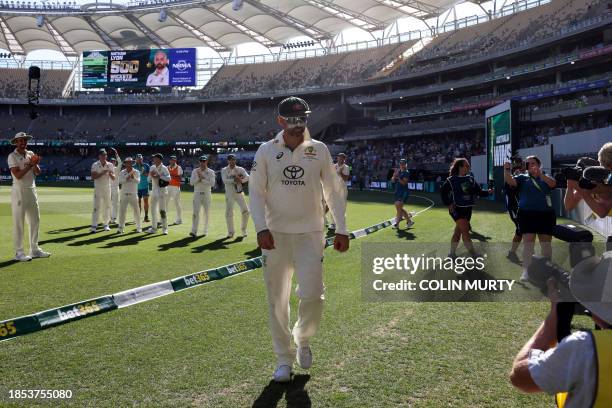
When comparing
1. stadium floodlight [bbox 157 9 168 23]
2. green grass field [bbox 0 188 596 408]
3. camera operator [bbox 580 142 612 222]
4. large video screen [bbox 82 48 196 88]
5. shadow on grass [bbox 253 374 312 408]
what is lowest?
shadow on grass [bbox 253 374 312 408]

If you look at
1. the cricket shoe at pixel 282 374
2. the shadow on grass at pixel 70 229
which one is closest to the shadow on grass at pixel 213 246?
the shadow on grass at pixel 70 229

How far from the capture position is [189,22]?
63.2 meters

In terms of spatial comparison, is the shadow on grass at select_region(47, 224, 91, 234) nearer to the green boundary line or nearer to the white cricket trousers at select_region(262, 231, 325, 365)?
the green boundary line

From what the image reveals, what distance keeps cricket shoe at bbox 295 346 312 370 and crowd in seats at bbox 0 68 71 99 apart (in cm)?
8237

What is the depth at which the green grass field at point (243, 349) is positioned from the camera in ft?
12.0

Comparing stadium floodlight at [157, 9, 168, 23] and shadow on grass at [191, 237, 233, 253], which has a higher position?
stadium floodlight at [157, 9, 168, 23]

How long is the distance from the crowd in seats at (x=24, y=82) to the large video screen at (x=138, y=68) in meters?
10.7

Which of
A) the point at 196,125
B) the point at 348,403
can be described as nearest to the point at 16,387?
the point at 348,403

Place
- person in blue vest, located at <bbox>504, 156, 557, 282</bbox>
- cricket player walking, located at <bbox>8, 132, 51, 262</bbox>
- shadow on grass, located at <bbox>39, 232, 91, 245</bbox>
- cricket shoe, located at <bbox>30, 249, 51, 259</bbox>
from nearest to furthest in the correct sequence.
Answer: person in blue vest, located at <bbox>504, 156, 557, 282</bbox>, cricket player walking, located at <bbox>8, 132, 51, 262</bbox>, cricket shoe, located at <bbox>30, 249, 51, 259</bbox>, shadow on grass, located at <bbox>39, 232, 91, 245</bbox>

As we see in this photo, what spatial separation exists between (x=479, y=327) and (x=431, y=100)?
185ft

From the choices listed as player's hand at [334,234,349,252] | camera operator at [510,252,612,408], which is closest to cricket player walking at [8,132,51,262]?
player's hand at [334,234,349,252]

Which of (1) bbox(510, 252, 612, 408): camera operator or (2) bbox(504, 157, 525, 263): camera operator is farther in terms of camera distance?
(2) bbox(504, 157, 525, 263): camera operator

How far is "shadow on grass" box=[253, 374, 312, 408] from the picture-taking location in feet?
11.6

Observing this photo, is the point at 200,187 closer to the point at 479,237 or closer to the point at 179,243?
the point at 179,243
